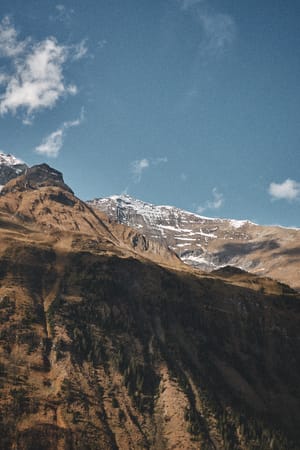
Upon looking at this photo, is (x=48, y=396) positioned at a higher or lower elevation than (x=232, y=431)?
higher

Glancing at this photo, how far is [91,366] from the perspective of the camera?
198 meters

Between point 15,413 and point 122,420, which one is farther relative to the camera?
point 122,420

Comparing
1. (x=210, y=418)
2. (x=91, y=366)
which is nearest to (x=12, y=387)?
(x=91, y=366)

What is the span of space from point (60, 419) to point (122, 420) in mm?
24981

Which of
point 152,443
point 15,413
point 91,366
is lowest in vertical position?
point 152,443

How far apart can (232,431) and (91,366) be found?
6135 cm

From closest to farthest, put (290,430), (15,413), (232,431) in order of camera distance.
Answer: (15,413) → (232,431) → (290,430)

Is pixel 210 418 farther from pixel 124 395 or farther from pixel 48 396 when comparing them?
pixel 48 396

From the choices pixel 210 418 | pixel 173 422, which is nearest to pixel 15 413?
pixel 173 422

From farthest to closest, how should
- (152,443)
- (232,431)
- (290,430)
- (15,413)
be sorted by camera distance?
(290,430), (232,431), (152,443), (15,413)

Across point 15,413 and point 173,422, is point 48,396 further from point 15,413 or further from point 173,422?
point 173,422

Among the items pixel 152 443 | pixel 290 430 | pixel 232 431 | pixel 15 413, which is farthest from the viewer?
pixel 290 430

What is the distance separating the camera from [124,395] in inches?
7515

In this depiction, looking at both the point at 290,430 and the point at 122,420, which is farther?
the point at 290,430
